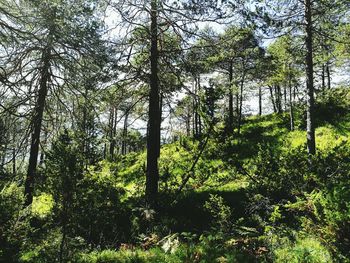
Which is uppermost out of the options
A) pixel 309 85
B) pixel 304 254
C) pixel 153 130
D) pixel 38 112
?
pixel 309 85

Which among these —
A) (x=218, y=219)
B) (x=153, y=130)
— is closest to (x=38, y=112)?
(x=153, y=130)

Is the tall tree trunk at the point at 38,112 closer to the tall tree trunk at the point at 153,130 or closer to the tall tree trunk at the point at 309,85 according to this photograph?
the tall tree trunk at the point at 153,130

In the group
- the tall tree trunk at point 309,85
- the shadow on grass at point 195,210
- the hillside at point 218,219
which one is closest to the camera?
the hillside at point 218,219

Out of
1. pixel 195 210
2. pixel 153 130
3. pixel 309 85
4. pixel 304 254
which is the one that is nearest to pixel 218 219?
pixel 195 210

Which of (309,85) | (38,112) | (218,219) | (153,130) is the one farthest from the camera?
(309,85)

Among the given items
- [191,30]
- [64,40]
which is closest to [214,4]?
[191,30]

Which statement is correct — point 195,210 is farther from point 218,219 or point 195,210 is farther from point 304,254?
point 304,254

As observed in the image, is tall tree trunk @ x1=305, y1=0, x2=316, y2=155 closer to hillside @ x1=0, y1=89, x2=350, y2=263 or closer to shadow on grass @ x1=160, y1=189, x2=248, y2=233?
hillside @ x1=0, y1=89, x2=350, y2=263

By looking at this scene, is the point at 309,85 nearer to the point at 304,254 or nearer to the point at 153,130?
the point at 153,130

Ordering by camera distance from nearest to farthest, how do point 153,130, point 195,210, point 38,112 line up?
point 38,112, point 153,130, point 195,210

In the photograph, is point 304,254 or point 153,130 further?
point 153,130

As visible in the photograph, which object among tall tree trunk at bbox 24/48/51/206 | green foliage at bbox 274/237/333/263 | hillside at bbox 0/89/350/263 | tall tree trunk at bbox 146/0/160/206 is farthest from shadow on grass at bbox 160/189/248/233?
tall tree trunk at bbox 24/48/51/206

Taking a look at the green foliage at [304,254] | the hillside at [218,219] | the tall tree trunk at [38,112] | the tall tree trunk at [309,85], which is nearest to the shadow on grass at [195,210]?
the hillside at [218,219]

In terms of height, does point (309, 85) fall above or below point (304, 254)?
above
